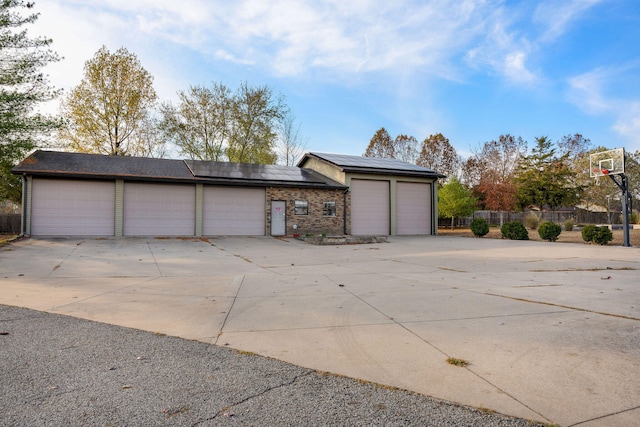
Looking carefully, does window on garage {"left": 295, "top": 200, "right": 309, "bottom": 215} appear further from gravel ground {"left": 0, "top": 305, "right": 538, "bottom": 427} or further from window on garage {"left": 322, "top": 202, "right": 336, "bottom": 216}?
gravel ground {"left": 0, "top": 305, "right": 538, "bottom": 427}

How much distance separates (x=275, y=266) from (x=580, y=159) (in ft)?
141

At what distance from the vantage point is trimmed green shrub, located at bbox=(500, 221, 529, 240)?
1828 centimetres

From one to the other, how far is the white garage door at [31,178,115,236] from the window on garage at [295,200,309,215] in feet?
29.2

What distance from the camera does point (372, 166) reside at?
22406mm

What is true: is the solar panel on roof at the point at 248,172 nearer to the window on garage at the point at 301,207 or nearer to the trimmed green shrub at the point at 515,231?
the window on garage at the point at 301,207

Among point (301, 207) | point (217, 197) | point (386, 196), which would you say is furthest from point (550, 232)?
point (217, 197)

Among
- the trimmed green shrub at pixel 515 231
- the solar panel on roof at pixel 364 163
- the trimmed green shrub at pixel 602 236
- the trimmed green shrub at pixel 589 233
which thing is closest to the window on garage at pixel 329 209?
the solar panel on roof at pixel 364 163

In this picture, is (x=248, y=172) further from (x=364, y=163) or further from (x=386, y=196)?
(x=386, y=196)

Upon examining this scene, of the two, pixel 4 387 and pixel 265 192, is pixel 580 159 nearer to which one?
pixel 265 192

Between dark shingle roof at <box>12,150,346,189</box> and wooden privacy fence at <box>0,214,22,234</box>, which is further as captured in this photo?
wooden privacy fence at <box>0,214,22,234</box>

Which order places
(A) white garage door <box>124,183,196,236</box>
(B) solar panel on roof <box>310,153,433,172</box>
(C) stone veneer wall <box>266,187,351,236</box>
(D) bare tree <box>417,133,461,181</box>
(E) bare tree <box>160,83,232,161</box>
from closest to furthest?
(A) white garage door <box>124,183,196,236</box>, (C) stone veneer wall <box>266,187,351,236</box>, (B) solar panel on roof <box>310,153,433,172</box>, (E) bare tree <box>160,83,232,161</box>, (D) bare tree <box>417,133,461,181</box>

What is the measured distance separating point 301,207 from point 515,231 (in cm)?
1102

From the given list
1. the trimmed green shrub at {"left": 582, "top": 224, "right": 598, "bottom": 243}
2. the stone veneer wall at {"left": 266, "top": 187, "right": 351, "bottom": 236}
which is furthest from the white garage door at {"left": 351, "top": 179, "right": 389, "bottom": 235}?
the trimmed green shrub at {"left": 582, "top": 224, "right": 598, "bottom": 243}

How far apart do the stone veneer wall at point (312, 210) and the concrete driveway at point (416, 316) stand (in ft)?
34.4
